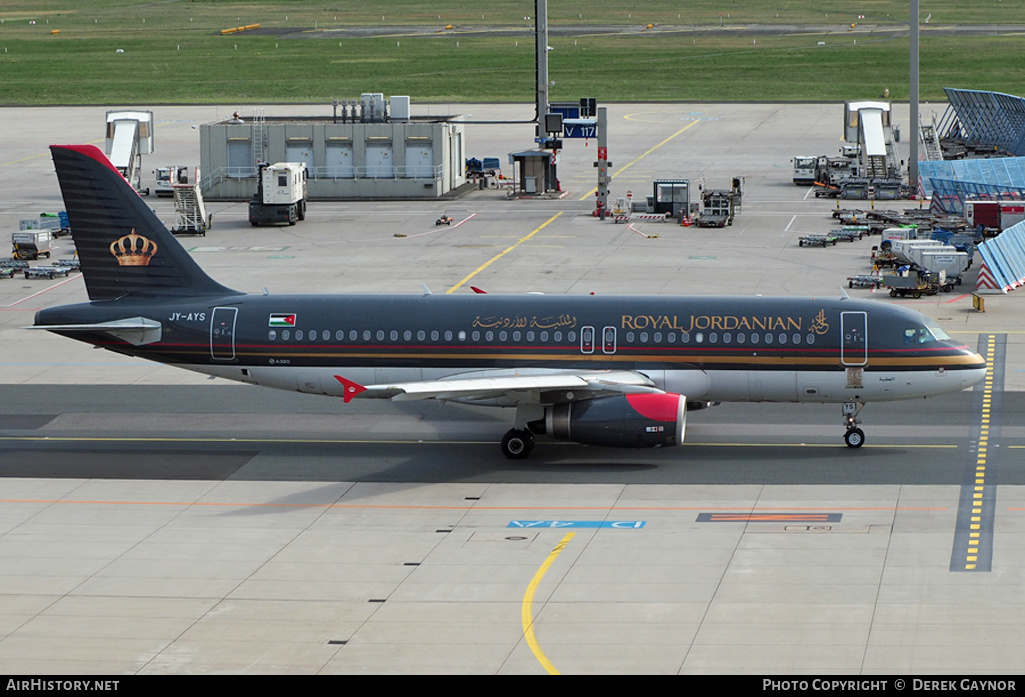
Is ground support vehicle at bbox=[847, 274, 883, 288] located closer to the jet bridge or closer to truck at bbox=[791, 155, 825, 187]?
truck at bbox=[791, 155, 825, 187]

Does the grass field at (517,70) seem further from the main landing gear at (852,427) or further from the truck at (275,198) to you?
the main landing gear at (852,427)

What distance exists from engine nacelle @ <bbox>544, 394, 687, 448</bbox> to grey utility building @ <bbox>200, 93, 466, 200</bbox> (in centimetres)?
5902

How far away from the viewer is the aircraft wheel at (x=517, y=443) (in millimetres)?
41406

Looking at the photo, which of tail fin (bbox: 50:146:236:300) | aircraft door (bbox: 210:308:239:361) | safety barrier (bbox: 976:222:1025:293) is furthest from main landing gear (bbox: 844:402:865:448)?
safety barrier (bbox: 976:222:1025:293)

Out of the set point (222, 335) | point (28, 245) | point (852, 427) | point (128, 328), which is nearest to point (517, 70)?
point (28, 245)

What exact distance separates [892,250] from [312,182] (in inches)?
1720

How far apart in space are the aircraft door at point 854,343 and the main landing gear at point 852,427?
5.27 ft

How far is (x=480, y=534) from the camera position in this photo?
3497 cm

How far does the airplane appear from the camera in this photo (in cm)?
4100

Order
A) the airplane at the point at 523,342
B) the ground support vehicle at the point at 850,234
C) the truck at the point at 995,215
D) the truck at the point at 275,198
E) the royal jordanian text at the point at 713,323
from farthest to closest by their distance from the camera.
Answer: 1. the truck at the point at 275,198
2. the ground support vehicle at the point at 850,234
3. the truck at the point at 995,215
4. the royal jordanian text at the point at 713,323
5. the airplane at the point at 523,342

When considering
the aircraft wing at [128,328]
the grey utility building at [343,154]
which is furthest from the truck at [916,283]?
the grey utility building at [343,154]

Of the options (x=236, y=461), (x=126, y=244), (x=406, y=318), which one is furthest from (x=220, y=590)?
(x=126, y=244)
